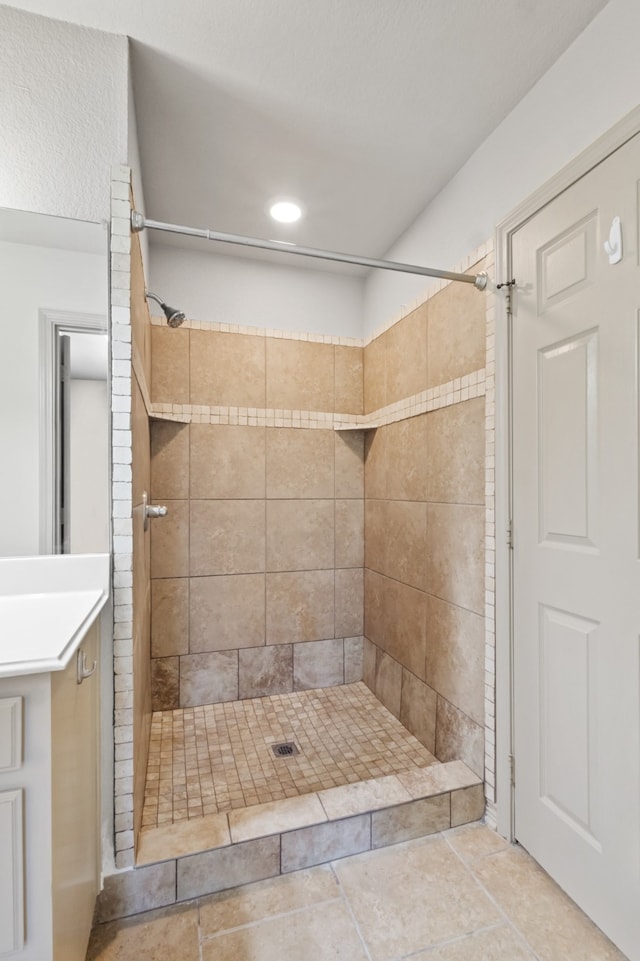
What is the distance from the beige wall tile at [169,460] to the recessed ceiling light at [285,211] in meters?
1.14

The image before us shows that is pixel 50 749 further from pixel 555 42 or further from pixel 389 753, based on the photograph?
pixel 555 42

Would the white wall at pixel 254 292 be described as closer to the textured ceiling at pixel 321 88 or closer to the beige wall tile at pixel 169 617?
the textured ceiling at pixel 321 88

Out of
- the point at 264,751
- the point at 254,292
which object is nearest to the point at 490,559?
the point at 264,751

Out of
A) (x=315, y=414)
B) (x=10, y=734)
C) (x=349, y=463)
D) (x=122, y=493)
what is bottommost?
(x=10, y=734)

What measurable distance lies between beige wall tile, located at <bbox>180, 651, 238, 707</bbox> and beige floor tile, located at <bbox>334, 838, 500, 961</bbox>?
1168 millimetres

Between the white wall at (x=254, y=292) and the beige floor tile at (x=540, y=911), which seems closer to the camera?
the beige floor tile at (x=540, y=911)

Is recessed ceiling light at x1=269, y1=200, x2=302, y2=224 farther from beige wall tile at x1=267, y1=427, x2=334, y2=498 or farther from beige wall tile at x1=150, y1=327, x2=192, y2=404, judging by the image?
beige wall tile at x1=267, y1=427, x2=334, y2=498

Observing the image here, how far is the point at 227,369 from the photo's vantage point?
249cm

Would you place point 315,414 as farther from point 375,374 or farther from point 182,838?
point 182,838

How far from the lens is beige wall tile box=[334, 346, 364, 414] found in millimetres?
2719

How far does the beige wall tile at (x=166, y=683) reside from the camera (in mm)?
2365

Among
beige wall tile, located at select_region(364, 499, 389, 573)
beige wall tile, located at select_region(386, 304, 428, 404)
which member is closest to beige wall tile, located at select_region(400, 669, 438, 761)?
beige wall tile, located at select_region(364, 499, 389, 573)

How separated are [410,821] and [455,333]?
1.82m

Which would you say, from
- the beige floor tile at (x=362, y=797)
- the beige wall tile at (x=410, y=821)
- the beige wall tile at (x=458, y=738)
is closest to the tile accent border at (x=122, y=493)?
the beige floor tile at (x=362, y=797)
